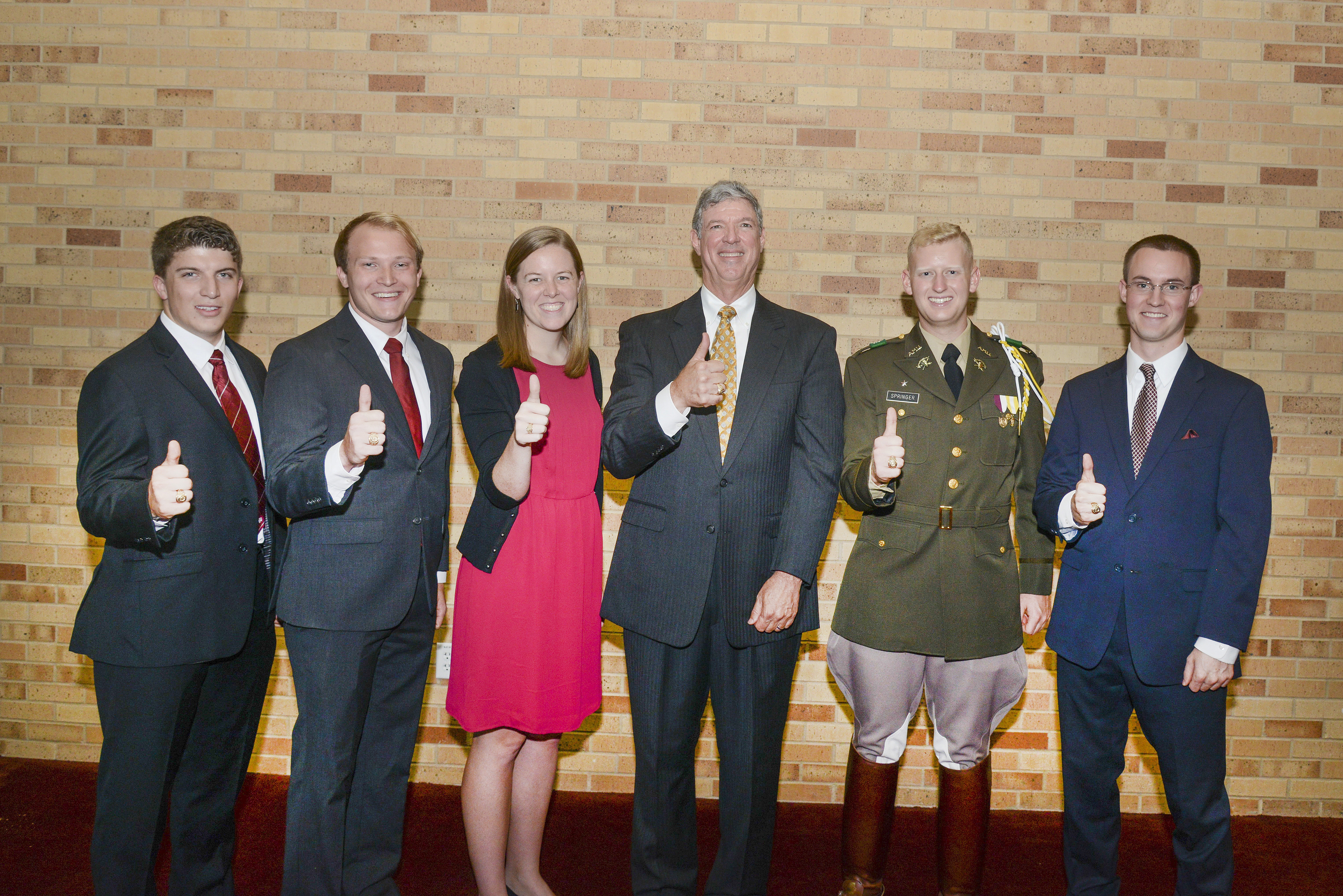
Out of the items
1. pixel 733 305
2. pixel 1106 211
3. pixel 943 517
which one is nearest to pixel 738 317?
pixel 733 305

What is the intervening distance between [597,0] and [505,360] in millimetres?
1834

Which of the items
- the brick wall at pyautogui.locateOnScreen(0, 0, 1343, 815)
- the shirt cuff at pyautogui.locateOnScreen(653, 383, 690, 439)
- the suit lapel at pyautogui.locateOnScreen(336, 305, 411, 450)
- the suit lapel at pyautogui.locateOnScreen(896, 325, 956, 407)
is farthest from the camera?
the brick wall at pyautogui.locateOnScreen(0, 0, 1343, 815)

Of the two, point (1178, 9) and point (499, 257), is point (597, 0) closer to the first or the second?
point (499, 257)

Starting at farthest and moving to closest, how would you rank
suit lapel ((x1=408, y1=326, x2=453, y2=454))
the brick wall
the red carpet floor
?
the brick wall
the red carpet floor
suit lapel ((x1=408, y1=326, x2=453, y2=454))

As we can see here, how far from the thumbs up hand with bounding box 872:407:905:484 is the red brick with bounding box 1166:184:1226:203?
204cm

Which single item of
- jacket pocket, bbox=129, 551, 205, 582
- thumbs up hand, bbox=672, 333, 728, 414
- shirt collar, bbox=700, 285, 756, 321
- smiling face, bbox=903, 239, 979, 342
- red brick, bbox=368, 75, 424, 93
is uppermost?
red brick, bbox=368, 75, 424, 93

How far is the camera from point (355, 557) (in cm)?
244

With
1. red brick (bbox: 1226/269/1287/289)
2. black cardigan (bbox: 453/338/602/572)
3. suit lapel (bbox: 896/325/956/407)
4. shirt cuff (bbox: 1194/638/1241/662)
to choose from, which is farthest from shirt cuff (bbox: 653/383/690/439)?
red brick (bbox: 1226/269/1287/289)

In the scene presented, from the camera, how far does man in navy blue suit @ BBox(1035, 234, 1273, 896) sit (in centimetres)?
247

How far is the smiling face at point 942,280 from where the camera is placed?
266 cm

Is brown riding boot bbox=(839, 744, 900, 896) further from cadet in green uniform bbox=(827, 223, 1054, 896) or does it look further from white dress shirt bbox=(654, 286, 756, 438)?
white dress shirt bbox=(654, 286, 756, 438)

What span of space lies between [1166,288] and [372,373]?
2375 mm

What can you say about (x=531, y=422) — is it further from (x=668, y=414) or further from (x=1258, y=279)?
(x=1258, y=279)

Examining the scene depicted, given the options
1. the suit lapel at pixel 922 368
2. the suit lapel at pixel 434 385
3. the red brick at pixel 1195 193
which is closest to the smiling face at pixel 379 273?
the suit lapel at pixel 434 385
